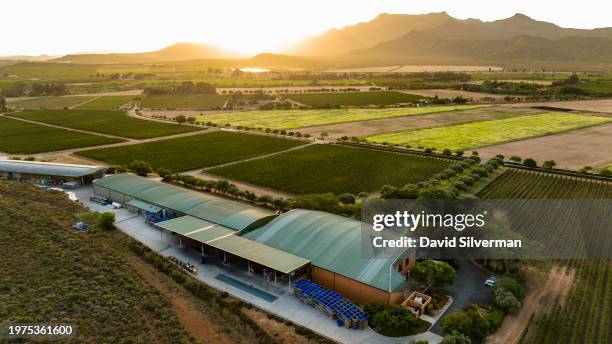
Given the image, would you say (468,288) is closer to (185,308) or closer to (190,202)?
(185,308)

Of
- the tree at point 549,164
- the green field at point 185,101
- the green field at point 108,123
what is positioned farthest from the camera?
the green field at point 185,101

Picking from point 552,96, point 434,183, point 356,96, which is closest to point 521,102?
point 552,96

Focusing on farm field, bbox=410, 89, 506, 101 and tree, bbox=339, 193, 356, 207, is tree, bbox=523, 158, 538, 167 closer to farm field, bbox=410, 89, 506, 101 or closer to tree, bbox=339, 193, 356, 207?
tree, bbox=339, 193, 356, 207

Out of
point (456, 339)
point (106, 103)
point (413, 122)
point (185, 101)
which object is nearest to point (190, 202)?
point (456, 339)

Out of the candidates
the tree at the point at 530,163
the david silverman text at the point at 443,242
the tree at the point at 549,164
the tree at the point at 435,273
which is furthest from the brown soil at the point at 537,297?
the tree at the point at 549,164

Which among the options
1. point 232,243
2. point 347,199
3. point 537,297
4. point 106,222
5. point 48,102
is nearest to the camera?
point 537,297

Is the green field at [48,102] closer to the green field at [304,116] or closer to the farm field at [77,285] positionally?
the green field at [304,116]

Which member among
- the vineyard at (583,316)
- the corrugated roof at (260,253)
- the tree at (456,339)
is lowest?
the vineyard at (583,316)
